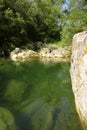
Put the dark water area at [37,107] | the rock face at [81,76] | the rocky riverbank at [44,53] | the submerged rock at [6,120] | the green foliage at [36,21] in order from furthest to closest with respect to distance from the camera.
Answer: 1. the rocky riverbank at [44,53]
2. the green foliage at [36,21]
3. the dark water area at [37,107]
4. the submerged rock at [6,120]
5. the rock face at [81,76]

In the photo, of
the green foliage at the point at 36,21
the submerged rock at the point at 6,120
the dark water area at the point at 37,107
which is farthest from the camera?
the green foliage at the point at 36,21

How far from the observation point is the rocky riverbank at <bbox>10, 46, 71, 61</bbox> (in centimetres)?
2795

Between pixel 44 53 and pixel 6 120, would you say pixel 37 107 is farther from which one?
pixel 44 53

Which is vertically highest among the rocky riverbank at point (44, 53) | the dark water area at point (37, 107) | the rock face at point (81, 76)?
the rock face at point (81, 76)

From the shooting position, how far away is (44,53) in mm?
29750

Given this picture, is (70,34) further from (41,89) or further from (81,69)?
(81,69)

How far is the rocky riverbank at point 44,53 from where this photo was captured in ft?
91.7

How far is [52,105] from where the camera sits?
7.63 metres

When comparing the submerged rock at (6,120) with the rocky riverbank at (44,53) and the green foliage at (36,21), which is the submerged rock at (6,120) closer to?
the rocky riverbank at (44,53)

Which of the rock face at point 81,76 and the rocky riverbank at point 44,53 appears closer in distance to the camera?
the rock face at point 81,76

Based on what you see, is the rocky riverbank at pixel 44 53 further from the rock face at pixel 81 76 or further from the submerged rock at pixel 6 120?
the rock face at pixel 81 76

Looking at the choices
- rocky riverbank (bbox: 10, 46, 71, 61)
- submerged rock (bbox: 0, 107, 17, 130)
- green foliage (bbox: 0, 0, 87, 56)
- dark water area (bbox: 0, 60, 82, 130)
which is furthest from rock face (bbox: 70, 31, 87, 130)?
rocky riverbank (bbox: 10, 46, 71, 61)

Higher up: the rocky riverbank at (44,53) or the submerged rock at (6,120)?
the submerged rock at (6,120)

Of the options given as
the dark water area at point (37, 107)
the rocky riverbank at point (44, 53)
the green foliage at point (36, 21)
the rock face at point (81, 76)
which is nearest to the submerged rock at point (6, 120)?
the dark water area at point (37, 107)
